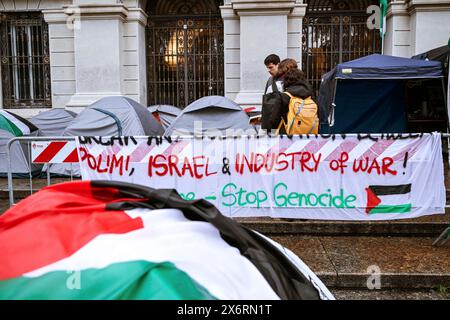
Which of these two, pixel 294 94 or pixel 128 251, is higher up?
pixel 294 94

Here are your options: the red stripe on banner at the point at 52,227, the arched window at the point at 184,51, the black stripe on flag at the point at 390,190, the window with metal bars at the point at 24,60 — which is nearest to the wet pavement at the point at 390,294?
the black stripe on flag at the point at 390,190

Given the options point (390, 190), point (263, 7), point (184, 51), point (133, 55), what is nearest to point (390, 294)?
point (390, 190)

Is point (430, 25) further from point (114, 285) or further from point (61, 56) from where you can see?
point (114, 285)

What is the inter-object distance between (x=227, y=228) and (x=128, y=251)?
1.42 feet

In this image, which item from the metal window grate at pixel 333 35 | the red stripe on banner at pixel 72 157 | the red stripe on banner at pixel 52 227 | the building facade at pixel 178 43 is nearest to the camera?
the red stripe on banner at pixel 52 227

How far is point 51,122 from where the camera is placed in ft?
33.6

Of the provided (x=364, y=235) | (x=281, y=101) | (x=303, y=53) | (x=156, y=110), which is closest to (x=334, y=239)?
(x=364, y=235)

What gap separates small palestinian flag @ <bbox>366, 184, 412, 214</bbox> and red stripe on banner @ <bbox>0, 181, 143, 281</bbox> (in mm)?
4233

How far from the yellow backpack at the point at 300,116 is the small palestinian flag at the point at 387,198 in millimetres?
1084

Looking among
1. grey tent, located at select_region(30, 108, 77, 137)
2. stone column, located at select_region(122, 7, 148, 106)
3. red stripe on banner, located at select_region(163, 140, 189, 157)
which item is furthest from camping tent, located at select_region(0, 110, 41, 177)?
red stripe on banner, located at select_region(163, 140, 189, 157)

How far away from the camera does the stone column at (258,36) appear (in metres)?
11.7

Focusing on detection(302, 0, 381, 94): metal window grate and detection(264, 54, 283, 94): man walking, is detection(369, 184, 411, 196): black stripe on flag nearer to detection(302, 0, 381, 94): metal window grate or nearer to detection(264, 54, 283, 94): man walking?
detection(264, 54, 283, 94): man walking

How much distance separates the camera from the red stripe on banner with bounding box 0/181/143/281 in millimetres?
1546

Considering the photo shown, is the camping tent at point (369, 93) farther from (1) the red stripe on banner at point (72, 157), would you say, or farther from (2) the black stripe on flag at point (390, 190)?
(1) the red stripe on banner at point (72, 157)
